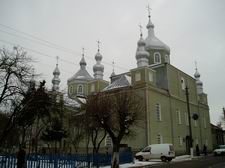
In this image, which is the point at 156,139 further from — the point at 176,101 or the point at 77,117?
the point at 77,117

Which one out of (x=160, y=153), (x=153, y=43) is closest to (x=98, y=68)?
(x=153, y=43)

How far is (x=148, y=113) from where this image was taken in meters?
35.9

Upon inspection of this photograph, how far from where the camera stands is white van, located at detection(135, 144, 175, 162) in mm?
28297

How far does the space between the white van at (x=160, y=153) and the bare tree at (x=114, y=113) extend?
15.5 feet

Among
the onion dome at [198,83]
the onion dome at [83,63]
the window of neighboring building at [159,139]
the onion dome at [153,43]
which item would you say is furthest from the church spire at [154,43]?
the onion dome at [83,63]

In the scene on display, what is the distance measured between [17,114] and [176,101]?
30879 millimetres

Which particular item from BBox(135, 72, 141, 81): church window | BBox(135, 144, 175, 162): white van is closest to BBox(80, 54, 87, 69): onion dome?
BBox(135, 72, 141, 81): church window

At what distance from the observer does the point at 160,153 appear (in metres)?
28.6

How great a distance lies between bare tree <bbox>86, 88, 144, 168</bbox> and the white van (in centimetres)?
471

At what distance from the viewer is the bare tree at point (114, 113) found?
21.4m

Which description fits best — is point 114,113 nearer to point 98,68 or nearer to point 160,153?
point 160,153

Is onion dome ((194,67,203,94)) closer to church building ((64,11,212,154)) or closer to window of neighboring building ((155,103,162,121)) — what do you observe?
church building ((64,11,212,154))

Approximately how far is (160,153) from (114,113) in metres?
7.15

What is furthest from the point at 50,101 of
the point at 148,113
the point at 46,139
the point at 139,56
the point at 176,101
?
the point at 176,101
